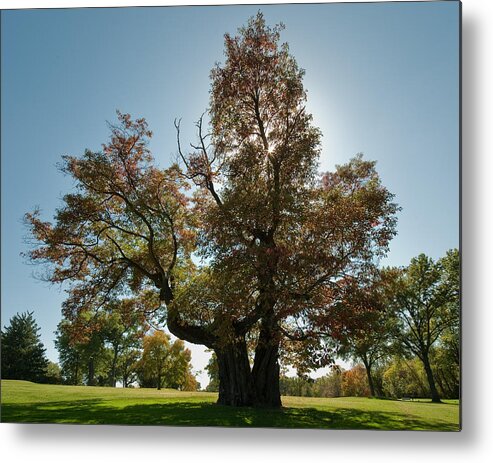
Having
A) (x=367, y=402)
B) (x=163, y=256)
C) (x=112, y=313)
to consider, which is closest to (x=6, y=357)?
(x=112, y=313)

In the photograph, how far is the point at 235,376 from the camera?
792cm

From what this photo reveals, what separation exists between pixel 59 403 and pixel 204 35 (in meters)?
5.27

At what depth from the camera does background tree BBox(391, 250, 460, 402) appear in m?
6.16

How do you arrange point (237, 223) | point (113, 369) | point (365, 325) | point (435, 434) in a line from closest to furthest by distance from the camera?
1. point (435, 434)
2. point (365, 325)
3. point (237, 223)
4. point (113, 369)

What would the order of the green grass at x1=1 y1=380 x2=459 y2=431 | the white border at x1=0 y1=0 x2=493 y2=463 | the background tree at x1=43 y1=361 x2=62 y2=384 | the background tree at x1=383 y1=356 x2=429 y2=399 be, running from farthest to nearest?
the background tree at x1=43 y1=361 x2=62 y2=384
the background tree at x1=383 y1=356 x2=429 y2=399
the green grass at x1=1 y1=380 x2=459 y2=431
the white border at x1=0 y1=0 x2=493 y2=463

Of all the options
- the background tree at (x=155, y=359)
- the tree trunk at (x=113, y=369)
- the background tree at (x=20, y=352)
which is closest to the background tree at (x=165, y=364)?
the background tree at (x=155, y=359)

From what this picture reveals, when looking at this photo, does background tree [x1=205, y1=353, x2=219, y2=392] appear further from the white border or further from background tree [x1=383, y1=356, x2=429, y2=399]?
background tree [x1=383, y1=356, x2=429, y2=399]

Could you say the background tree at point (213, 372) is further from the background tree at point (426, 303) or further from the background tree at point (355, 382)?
the background tree at point (426, 303)

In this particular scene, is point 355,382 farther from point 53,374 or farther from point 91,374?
point 53,374

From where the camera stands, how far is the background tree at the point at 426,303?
6160 millimetres

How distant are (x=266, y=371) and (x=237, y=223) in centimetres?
225

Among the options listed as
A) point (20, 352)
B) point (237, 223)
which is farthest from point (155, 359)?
point (237, 223)

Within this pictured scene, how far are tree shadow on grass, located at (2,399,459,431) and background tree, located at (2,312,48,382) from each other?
0.40 m

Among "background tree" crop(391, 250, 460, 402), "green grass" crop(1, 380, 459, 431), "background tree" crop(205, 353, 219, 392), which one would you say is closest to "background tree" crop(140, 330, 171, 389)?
"green grass" crop(1, 380, 459, 431)
